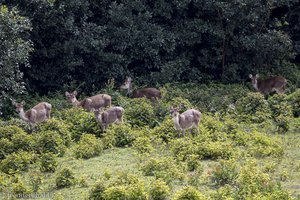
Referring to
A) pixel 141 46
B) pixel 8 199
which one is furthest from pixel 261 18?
pixel 8 199

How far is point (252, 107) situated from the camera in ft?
68.7

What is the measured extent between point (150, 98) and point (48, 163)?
274 inches

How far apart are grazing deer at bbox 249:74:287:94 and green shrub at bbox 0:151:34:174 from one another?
33.9 feet

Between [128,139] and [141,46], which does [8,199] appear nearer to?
[128,139]

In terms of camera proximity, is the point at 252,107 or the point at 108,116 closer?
the point at 108,116

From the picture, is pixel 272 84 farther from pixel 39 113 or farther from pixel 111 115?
pixel 39 113

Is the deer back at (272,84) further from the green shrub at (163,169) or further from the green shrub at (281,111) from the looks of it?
the green shrub at (163,169)

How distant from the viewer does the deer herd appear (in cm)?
1806

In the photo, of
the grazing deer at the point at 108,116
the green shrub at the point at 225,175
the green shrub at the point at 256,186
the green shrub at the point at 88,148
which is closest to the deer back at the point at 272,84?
the grazing deer at the point at 108,116

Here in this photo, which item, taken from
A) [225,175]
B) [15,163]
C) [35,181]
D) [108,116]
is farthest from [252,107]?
[35,181]

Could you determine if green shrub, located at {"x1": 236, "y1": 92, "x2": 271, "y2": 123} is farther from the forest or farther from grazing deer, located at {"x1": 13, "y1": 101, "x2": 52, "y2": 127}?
grazing deer, located at {"x1": 13, "y1": 101, "x2": 52, "y2": 127}

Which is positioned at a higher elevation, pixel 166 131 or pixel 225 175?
pixel 225 175

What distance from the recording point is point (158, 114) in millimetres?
19812

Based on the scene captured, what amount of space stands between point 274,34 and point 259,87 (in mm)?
2058
